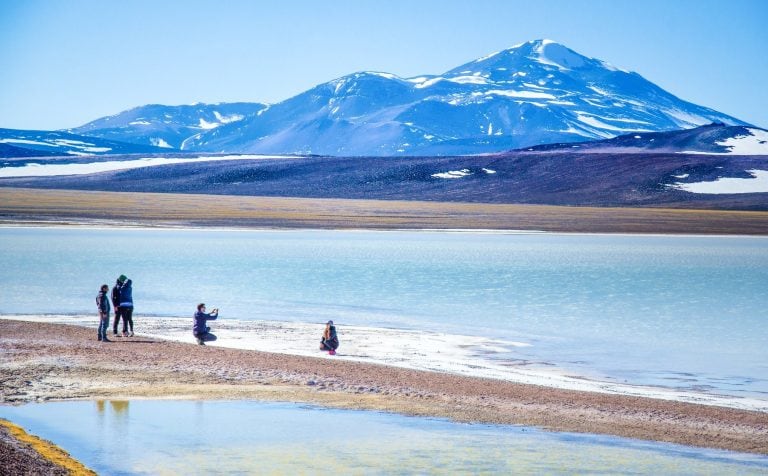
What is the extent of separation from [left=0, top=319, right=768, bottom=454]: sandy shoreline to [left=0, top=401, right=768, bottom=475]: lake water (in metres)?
0.50

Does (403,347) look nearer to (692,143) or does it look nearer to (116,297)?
(116,297)

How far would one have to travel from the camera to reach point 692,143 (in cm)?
13662

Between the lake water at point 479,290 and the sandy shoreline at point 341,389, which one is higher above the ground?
the lake water at point 479,290

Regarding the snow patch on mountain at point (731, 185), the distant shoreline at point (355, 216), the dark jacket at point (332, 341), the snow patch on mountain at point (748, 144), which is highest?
the snow patch on mountain at point (748, 144)

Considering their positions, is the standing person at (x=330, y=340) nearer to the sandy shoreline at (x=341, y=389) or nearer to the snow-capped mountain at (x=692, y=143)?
the sandy shoreline at (x=341, y=389)

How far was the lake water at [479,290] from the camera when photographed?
65.5 ft

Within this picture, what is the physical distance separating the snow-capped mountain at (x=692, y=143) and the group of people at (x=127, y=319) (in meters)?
113

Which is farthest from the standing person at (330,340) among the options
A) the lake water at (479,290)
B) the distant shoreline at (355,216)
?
the distant shoreline at (355,216)

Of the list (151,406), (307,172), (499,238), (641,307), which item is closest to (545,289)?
(641,307)

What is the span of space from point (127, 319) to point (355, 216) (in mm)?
58661

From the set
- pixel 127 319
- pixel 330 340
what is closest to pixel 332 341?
pixel 330 340

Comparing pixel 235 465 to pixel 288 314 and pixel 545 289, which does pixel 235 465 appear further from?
pixel 545 289

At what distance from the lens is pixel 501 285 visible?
108ft

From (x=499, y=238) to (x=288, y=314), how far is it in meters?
35.8
